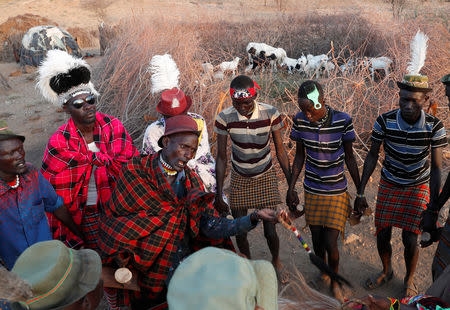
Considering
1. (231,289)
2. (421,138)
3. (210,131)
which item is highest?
(231,289)

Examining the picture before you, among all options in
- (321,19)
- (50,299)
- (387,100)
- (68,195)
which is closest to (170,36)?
(387,100)

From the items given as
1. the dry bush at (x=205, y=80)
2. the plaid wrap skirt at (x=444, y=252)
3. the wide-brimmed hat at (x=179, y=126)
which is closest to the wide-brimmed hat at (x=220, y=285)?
the wide-brimmed hat at (x=179, y=126)

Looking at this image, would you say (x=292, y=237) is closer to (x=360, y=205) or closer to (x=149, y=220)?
(x=360, y=205)

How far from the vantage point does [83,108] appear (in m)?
2.98

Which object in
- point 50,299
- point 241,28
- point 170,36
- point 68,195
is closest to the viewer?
point 50,299

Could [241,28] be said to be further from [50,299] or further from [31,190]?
[50,299]

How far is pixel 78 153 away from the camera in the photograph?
2.96 metres

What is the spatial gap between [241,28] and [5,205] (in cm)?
1122

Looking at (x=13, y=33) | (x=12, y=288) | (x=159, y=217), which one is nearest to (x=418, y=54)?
(x=159, y=217)

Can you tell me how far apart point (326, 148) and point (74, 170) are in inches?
79.4

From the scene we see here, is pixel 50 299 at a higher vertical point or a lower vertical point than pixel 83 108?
lower

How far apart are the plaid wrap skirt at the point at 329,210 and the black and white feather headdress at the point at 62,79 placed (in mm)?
2092

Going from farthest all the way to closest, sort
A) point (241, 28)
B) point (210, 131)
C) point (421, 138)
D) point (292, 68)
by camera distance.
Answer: point (241, 28) < point (292, 68) < point (210, 131) < point (421, 138)

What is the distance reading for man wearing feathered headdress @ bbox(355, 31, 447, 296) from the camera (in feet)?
8.59
